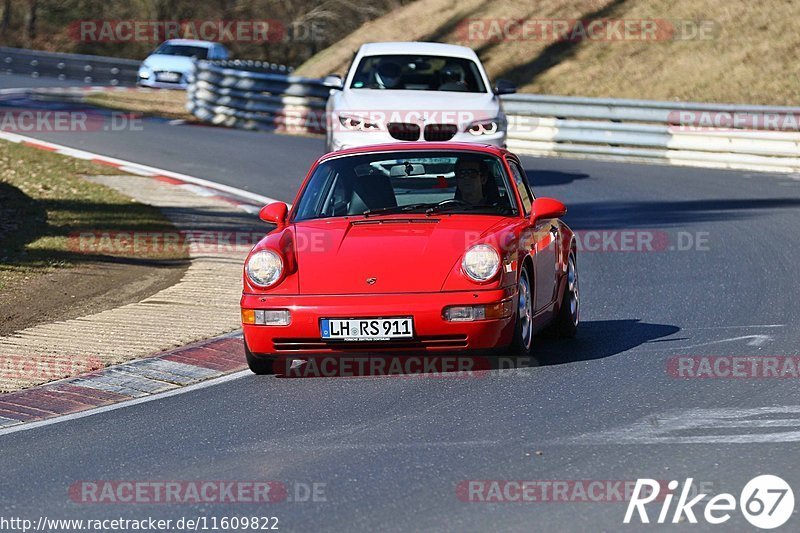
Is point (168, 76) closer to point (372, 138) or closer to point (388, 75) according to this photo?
point (388, 75)

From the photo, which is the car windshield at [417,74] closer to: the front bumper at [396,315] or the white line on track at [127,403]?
the white line on track at [127,403]

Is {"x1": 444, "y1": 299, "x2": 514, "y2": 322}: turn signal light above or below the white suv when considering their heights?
below

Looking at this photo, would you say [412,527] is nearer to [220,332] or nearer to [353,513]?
[353,513]

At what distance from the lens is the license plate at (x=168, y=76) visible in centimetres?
3850

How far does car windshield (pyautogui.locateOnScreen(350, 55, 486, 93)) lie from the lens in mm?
17578

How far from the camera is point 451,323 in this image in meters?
7.96

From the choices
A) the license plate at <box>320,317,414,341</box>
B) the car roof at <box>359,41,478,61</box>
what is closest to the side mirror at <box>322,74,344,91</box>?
the car roof at <box>359,41,478,61</box>

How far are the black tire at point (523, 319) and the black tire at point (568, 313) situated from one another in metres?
0.70

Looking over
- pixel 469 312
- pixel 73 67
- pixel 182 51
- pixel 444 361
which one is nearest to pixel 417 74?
pixel 444 361

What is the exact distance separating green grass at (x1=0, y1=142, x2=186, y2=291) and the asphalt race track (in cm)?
499

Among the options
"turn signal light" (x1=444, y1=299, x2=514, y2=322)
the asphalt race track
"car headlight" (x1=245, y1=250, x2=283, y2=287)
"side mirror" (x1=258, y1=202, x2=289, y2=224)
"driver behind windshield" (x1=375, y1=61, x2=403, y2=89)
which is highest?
"driver behind windshield" (x1=375, y1=61, x2=403, y2=89)

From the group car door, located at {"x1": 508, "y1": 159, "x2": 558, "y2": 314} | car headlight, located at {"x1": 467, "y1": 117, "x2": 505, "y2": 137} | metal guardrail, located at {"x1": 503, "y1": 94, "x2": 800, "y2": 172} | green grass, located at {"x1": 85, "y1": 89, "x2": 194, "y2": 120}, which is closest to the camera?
car door, located at {"x1": 508, "y1": 159, "x2": 558, "y2": 314}

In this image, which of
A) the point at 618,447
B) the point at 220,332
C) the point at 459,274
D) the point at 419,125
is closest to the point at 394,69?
the point at 419,125

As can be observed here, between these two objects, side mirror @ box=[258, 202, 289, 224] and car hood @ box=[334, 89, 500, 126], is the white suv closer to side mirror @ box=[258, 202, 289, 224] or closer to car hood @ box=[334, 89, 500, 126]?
car hood @ box=[334, 89, 500, 126]
